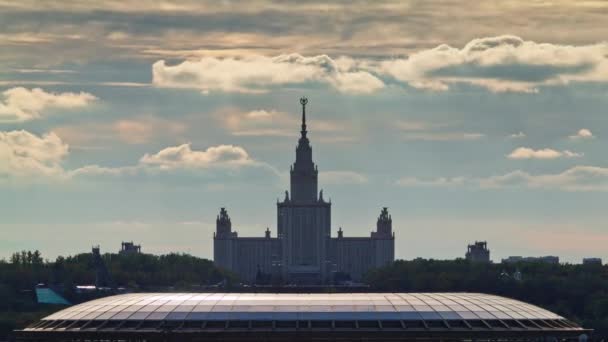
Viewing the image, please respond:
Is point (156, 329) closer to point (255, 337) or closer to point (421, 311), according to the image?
point (255, 337)

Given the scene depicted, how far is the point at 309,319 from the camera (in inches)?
7013

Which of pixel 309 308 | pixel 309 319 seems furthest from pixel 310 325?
pixel 309 308

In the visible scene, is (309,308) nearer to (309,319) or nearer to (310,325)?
(309,319)

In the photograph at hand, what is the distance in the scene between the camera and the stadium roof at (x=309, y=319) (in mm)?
175375

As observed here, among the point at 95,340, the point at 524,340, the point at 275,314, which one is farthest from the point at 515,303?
the point at 95,340

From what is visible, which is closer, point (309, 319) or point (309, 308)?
point (309, 319)

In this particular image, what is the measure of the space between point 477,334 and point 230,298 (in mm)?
27168

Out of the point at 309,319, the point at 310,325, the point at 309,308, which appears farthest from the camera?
the point at 309,308

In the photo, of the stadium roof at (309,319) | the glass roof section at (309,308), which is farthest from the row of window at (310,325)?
the glass roof section at (309,308)

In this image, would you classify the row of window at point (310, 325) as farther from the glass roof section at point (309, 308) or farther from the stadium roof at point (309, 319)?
the glass roof section at point (309, 308)

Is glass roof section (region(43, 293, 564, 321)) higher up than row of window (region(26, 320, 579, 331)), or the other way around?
glass roof section (region(43, 293, 564, 321))

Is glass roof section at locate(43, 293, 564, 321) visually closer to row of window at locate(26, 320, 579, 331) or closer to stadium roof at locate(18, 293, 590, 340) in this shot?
stadium roof at locate(18, 293, 590, 340)

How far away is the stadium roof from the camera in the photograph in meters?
175

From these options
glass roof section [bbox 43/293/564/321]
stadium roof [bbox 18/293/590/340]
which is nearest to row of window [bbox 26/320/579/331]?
stadium roof [bbox 18/293/590/340]
